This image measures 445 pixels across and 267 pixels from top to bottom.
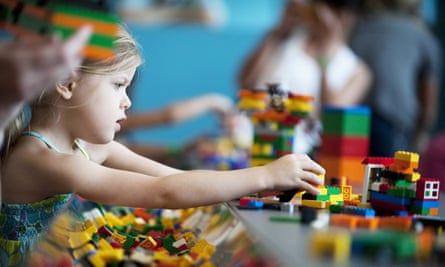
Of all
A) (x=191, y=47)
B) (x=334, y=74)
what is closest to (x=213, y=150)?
(x=334, y=74)

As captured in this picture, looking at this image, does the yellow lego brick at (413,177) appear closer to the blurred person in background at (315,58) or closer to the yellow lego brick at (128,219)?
the yellow lego brick at (128,219)

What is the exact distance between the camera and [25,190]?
1.13m

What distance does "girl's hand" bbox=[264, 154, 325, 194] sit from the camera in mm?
1039

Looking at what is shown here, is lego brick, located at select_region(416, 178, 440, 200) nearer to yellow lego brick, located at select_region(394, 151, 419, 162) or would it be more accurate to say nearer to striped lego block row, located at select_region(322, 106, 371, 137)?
yellow lego brick, located at select_region(394, 151, 419, 162)

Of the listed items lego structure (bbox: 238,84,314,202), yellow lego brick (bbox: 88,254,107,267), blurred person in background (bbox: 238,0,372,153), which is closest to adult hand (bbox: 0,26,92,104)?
yellow lego brick (bbox: 88,254,107,267)

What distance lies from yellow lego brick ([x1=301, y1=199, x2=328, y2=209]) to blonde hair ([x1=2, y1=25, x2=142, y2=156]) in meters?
0.33

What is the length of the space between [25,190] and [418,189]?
0.57 metres

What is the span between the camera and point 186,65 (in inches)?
200

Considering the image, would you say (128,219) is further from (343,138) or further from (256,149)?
(343,138)

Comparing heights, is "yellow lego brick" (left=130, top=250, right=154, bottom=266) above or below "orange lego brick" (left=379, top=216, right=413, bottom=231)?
below

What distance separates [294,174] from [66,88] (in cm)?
35

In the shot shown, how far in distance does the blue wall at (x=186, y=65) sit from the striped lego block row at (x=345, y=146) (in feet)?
10.5

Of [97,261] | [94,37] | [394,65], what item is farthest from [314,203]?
[394,65]

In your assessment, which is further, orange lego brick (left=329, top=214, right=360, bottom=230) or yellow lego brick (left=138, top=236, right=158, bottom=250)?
yellow lego brick (left=138, top=236, right=158, bottom=250)
